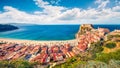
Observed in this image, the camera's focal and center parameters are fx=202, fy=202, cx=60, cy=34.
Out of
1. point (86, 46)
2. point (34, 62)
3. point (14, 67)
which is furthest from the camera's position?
point (86, 46)

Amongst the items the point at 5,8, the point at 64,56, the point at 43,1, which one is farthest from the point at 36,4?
the point at 64,56

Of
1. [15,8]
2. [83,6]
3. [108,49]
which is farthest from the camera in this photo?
[15,8]

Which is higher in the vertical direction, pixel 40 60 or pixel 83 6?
pixel 83 6

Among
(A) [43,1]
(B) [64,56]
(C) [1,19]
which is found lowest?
(B) [64,56]

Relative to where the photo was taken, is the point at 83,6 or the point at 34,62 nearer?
the point at 34,62

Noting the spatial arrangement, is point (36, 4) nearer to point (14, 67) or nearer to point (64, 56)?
point (64, 56)

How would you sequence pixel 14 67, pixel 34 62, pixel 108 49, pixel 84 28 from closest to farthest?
1. pixel 14 67
2. pixel 34 62
3. pixel 108 49
4. pixel 84 28

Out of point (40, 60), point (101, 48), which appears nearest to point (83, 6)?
point (101, 48)

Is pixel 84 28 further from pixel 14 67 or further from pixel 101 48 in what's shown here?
pixel 14 67

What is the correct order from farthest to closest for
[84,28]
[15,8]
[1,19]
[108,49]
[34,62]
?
[1,19]
[15,8]
[84,28]
[108,49]
[34,62]
